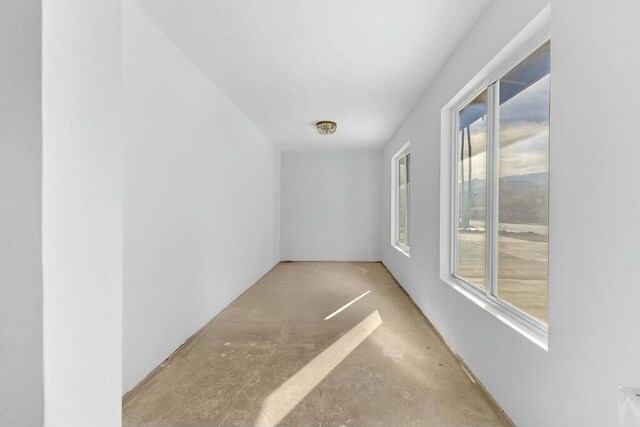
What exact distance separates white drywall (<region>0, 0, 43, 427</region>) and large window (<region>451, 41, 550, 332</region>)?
2.11 m

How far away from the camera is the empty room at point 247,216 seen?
70cm

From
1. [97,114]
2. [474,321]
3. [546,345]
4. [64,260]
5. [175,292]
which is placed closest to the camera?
[64,260]

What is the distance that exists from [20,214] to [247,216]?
147 inches

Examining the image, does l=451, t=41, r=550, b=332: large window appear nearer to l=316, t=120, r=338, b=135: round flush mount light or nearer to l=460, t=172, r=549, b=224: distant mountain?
l=460, t=172, r=549, b=224: distant mountain

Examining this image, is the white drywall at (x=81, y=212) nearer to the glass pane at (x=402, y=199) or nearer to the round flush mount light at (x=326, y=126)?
the round flush mount light at (x=326, y=126)

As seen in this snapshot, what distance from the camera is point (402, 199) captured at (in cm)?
553

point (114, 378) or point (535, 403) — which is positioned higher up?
point (114, 378)

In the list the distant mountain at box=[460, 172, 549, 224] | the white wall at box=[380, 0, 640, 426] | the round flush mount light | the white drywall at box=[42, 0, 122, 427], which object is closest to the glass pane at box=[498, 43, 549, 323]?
the distant mountain at box=[460, 172, 549, 224]

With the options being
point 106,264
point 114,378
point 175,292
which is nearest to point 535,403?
point 114,378

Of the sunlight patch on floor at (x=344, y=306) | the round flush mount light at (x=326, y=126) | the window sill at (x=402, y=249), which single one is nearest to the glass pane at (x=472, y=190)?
the sunlight patch on floor at (x=344, y=306)

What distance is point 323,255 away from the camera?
696cm

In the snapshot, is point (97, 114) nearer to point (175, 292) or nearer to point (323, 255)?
point (175, 292)

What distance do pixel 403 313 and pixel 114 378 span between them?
3.04 metres

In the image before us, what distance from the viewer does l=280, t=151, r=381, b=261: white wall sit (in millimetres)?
6898
